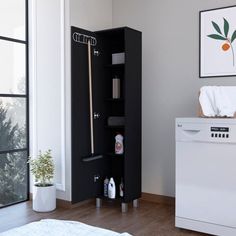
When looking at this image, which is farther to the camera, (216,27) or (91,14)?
(91,14)

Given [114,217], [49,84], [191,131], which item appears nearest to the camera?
[191,131]

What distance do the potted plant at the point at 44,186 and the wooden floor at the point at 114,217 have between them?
0.28 ft

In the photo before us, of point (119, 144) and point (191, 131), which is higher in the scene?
point (191, 131)

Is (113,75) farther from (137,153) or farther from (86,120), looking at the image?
(137,153)

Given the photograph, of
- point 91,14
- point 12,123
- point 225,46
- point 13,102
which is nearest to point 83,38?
point 91,14

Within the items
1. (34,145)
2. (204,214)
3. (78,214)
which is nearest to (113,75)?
(34,145)

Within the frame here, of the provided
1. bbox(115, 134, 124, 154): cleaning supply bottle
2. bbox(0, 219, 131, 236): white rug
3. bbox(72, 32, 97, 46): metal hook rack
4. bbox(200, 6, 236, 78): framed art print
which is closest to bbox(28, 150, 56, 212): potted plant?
bbox(115, 134, 124, 154): cleaning supply bottle

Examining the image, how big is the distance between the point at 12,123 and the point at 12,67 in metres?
0.65

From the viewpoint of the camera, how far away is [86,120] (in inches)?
135

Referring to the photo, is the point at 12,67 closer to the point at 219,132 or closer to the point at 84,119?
the point at 84,119

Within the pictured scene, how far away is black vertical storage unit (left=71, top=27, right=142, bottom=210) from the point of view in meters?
3.32

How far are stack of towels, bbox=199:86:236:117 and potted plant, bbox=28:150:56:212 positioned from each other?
1.72 meters

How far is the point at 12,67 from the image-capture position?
3.76m

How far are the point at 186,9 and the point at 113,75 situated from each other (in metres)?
1.08
